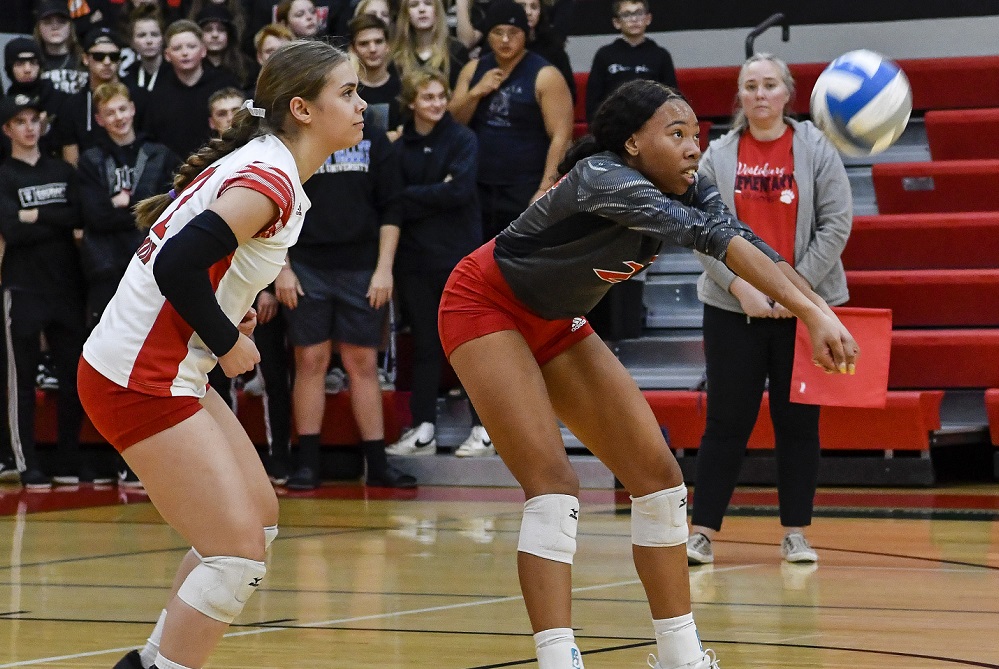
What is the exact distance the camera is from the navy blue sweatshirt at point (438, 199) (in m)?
8.07

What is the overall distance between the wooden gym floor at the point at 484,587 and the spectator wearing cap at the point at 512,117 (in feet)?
6.27

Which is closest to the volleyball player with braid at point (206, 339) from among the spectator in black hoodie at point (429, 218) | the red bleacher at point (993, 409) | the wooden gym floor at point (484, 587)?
the wooden gym floor at point (484, 587)

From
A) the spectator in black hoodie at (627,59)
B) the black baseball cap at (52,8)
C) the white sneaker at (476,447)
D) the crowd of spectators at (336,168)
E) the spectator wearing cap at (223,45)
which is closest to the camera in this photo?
the crowd of spectators at (336,168)

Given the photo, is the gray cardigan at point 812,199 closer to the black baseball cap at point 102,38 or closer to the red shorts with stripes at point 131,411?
the red shorts with stripes at point 131,411

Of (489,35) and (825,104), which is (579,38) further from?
(825,104)

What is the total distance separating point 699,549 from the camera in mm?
5477

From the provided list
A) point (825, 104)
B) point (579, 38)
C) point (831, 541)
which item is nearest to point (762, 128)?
point (825, 104)

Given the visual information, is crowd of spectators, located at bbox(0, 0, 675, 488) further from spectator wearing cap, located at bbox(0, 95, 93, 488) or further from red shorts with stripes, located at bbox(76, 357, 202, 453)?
red shorts with stripes, located at bbox(76, 357, 202, 453)

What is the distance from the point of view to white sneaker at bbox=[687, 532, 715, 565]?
547cm

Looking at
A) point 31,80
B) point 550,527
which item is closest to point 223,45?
point 31,80

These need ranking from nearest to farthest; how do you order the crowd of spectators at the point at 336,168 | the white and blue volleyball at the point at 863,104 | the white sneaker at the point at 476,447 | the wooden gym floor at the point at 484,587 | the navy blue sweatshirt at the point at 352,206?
the wooden gym floor at the point at 484,587, the white and blue volleyball at the point at 863,104, the navy blue sweatshirt at the point at 352,206, the crowd of spectators at the point at 336,168, the white sneaker at the point at 476,447

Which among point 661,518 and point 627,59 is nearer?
point 661,518

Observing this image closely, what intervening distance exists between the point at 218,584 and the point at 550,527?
2.63 ft

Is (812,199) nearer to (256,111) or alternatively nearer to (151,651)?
(256,111)
